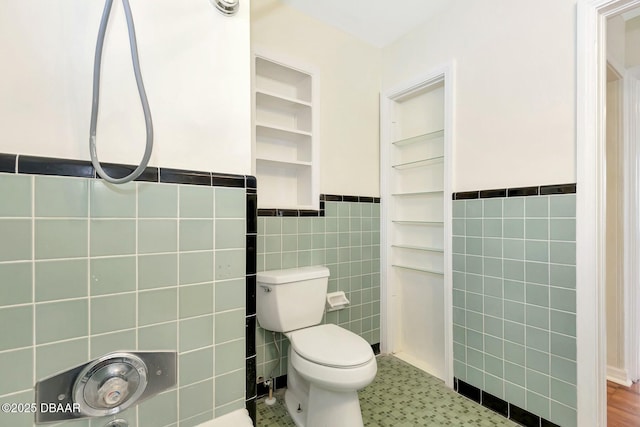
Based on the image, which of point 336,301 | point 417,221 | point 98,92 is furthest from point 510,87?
point 98,92

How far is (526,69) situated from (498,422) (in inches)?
72.9

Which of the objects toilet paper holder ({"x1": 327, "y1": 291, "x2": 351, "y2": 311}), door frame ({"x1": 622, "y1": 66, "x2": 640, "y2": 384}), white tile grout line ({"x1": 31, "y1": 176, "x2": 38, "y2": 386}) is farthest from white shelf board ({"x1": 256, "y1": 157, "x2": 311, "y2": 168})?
door frame ({"x1": 622, "y1": 66, "x2": 640, "y2": 384})

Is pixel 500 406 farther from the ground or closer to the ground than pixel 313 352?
closer to the ground

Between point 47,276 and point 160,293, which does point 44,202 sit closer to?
point 47,276

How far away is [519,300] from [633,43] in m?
1.98

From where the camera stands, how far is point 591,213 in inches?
50.6

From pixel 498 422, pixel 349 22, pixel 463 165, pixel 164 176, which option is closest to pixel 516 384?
pixel 498 422

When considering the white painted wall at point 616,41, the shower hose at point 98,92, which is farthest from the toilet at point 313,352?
the white painted wall at point 616,41

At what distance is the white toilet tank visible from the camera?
1.56m

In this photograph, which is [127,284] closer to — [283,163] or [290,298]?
[290,298]

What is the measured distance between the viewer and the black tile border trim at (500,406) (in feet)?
4.73

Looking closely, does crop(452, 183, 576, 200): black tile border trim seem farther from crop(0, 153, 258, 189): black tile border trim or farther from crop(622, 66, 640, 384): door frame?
crop(0, 153, 258, 189): black tile border trim

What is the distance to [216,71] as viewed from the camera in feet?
3.31

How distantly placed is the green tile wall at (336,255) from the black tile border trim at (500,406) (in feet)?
2.15
